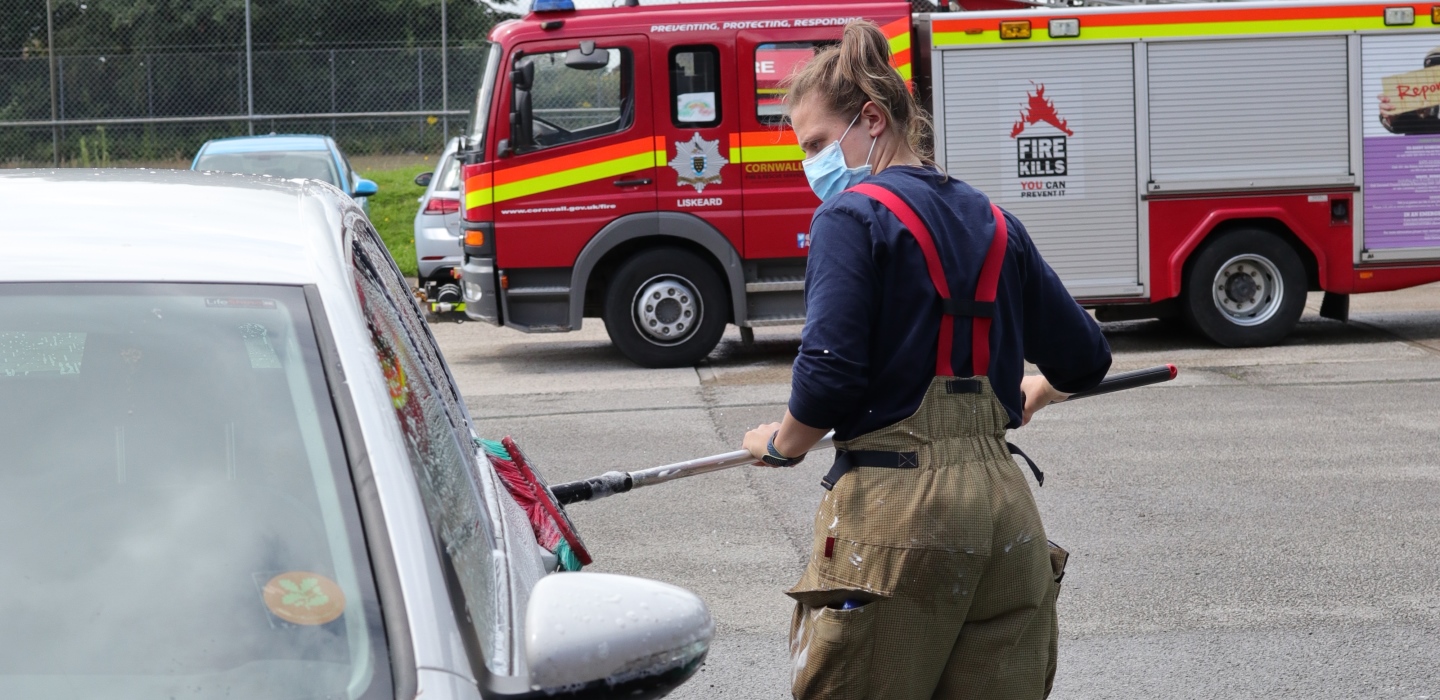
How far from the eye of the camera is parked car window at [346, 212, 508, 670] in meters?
1.84

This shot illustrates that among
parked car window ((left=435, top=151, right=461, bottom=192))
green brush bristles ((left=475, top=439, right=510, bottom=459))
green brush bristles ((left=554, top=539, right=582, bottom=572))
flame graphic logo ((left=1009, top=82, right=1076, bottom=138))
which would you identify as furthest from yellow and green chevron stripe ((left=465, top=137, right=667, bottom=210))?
green brush bristles ((left=554, top=539, right=582, bottom=572))

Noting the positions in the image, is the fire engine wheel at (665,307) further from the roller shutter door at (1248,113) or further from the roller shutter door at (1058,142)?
the roller shutter door at (1248,113)

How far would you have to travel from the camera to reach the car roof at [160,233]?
204 cm

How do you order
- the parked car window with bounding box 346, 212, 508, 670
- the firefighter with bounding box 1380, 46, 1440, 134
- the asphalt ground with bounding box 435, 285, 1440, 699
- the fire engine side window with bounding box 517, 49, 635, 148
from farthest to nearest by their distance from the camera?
the firefighter with bounding box 1380, 46, 1440, 134 → the fire engine side window with bounding box 517, 49, 635, 148 → the asphalt ground with bounding box 435, 285, 1440, 699 → the parked car window with bounding box 346, 212, 508, 670

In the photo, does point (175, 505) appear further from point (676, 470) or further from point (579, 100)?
point (579, 100)

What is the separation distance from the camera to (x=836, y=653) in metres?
2.52

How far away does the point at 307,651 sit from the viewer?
1.72 meters

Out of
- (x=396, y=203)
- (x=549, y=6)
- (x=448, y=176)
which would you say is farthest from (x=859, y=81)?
(x=396, y=203)

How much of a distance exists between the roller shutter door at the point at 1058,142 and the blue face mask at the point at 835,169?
917 centimetres

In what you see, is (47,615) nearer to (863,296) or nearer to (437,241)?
(863,296)

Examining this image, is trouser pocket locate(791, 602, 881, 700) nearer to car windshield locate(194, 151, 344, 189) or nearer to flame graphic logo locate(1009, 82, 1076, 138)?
flame graphic logo locate(1009, 82, 1076, 138)

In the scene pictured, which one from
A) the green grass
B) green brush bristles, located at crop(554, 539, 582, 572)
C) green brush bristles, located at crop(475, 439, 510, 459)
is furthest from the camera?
the green grass

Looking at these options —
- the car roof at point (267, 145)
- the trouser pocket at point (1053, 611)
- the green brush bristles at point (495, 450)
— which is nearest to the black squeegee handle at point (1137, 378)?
the trouser pocket at point (1053, 611)

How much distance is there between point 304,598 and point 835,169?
1.34 metres
